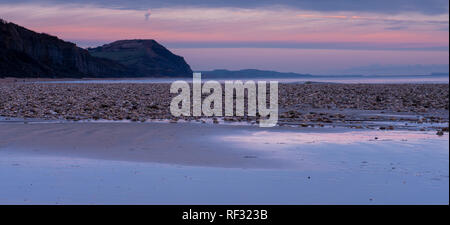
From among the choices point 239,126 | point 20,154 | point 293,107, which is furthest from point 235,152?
point 293,107

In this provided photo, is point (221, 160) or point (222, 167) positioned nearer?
point (222, 167)

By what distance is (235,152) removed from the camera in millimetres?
14828

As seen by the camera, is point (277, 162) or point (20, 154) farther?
point (20, 154)

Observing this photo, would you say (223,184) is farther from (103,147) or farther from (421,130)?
(421,130)

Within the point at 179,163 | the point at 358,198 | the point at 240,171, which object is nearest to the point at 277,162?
the point at 240,171

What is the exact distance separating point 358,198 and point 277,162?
3.88m

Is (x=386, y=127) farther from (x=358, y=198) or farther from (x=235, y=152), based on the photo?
(x=358, y=198)

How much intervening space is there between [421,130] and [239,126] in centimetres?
673

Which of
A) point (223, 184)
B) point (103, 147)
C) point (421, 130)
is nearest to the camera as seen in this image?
point (223, 184)

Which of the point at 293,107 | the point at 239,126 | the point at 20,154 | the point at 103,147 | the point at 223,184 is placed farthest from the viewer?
the point at 293,107

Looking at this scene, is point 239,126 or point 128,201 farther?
point 239,126

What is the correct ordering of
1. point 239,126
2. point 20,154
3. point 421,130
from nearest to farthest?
point 20,154 < point 421,130 < point 239,126

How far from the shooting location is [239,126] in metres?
22.0
